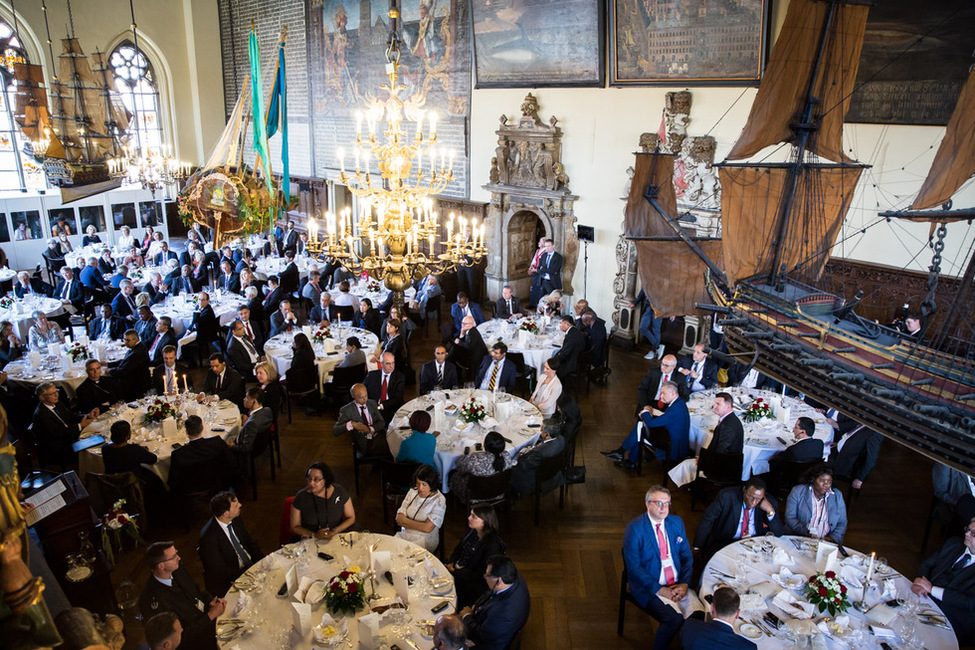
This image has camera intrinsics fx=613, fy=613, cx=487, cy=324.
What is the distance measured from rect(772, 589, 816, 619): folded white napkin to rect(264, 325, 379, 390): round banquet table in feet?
19.9

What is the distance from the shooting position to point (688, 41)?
954cm

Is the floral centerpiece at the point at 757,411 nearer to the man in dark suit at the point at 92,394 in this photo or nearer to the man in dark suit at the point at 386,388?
the man in dark suit at the point at 386,388

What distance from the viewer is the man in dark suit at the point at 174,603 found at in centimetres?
400

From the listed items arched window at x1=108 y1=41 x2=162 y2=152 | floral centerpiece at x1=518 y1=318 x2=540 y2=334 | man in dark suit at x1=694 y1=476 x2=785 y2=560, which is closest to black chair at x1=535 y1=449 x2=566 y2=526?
man in dark suit at x1=694 y1=476 x2=785 y2=560

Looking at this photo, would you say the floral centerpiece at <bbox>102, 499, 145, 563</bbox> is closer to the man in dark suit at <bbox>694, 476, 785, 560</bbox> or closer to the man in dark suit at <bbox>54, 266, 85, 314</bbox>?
the man in dark suit at <bbox>694, 476, 785, 560</bbox>

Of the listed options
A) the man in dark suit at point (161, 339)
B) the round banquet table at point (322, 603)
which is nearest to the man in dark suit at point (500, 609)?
the round banquet table at point (322, 603)

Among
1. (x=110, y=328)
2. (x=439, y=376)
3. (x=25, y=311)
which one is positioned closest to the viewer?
(x=439, y=376)

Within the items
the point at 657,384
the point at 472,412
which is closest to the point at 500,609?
the point at 472,412

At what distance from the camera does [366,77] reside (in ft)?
53.3

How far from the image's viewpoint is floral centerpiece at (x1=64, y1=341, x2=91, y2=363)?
8.43 metres

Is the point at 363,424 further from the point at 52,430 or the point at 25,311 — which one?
the point at 25,311

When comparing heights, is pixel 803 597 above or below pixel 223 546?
below

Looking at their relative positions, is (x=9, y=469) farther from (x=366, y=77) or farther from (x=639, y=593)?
(x=366, y=77)

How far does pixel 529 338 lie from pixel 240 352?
13.8ft
